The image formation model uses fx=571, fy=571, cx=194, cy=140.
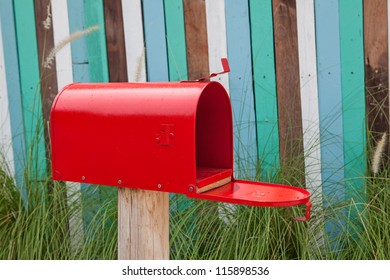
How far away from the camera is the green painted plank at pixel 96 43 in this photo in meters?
3.14

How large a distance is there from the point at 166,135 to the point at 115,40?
5.38ft

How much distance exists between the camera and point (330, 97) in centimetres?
295

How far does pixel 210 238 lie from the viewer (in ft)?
9.07

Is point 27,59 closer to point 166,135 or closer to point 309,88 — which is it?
point 309,88

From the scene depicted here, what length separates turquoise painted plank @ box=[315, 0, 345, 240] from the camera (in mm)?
2906

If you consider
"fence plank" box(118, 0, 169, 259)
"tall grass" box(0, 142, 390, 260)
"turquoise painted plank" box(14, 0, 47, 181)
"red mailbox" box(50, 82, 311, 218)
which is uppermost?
"turquoise painted plank" box(14, 0, 47, 181)

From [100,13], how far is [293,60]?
108cm

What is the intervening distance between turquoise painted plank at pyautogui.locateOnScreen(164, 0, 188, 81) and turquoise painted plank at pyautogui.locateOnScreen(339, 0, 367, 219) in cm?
82

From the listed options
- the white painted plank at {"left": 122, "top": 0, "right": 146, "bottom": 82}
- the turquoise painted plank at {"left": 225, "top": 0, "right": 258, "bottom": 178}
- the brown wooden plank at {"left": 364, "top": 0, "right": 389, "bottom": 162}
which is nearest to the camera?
the brown wooden plank at {"left": 364, "top": 0, "right": 389, "bottom": 162}

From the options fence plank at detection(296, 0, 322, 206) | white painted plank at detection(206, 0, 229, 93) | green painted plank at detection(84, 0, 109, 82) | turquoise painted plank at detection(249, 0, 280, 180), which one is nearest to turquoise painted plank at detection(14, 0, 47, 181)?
green painted plank at detection(84, 0, 109, 82)

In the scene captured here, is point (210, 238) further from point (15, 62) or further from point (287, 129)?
point (15, 62)

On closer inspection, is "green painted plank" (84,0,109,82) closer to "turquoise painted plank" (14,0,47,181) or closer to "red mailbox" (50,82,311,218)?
"turquoise painted plank" (14,0,47,181)

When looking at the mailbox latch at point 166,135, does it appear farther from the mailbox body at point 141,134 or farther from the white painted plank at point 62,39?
the white painted plank at point 62,39

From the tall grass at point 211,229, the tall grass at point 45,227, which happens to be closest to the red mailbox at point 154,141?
the tall grass at point 211,229
